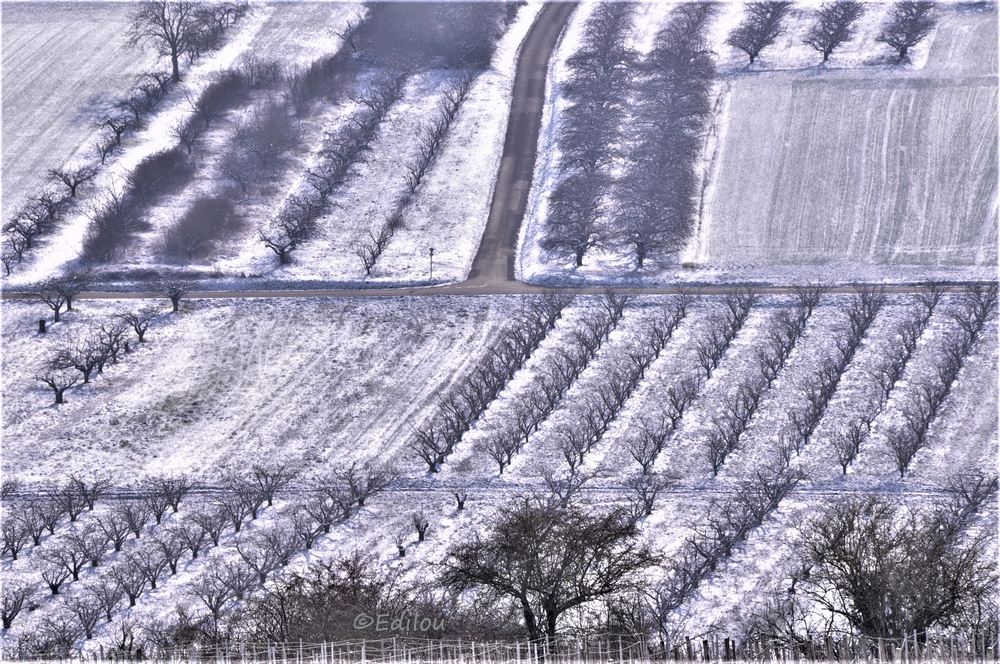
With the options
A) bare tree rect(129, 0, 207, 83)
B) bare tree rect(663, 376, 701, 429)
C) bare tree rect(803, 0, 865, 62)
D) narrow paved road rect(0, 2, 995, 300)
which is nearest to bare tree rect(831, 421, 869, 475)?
bare tree rect(663, 376, 701, 429)

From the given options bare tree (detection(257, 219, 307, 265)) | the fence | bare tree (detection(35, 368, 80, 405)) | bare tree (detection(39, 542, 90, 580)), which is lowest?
the fence

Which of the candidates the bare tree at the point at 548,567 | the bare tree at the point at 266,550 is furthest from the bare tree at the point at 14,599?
the bare tree at the point at 548,567

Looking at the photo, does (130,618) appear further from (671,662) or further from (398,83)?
(398,83)

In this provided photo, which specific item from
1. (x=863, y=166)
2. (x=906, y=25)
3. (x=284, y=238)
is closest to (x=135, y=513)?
(x=284, y=238)

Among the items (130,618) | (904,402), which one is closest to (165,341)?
(130,618)

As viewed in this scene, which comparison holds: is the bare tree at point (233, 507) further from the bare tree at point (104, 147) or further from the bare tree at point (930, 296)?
the bare tree at point (104, 147)

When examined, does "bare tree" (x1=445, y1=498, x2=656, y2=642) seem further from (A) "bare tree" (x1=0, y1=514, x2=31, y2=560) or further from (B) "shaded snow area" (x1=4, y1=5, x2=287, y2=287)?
(B) "shaded snow area" (x1=4, y1=5, x2=287, y2=287)

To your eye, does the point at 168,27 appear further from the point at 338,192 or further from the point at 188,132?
the point at 338,192
